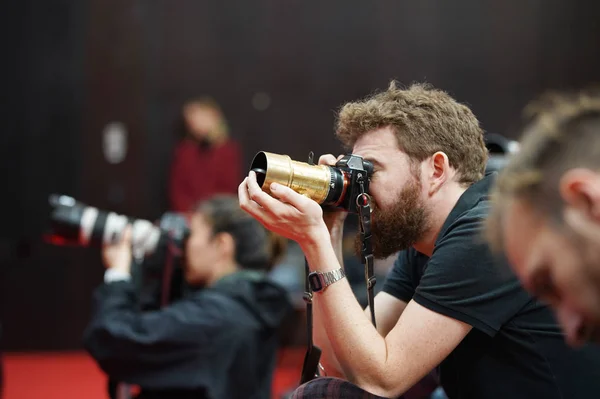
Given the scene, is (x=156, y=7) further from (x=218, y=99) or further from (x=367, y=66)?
(x=367, y=66)

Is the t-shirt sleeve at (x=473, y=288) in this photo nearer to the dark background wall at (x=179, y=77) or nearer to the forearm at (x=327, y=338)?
the forearm at (x=327, y=338)

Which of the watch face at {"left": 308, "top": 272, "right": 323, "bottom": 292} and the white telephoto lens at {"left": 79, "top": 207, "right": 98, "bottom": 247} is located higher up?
the watch face at {"left": 308, "top": 272, "right": 323, "bottom": 292}

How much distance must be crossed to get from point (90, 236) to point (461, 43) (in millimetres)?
3740

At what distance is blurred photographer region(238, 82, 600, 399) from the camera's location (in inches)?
52.8

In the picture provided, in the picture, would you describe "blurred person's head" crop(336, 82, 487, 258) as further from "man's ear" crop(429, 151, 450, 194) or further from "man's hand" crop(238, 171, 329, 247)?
"man's hand" crop(238, 171, 329, 247)

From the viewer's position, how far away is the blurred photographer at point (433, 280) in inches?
52.8

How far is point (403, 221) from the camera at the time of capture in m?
1.46

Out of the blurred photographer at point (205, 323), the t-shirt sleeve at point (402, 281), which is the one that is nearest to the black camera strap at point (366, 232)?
the t-shirt sleeve at point (402, 281)

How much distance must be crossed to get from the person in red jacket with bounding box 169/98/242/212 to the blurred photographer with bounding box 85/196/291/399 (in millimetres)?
2517

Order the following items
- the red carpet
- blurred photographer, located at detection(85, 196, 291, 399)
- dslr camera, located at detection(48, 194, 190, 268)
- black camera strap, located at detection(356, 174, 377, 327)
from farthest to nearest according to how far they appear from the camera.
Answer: the red carpet
dslr camera, located at detection(48, 194, 190, 268)
blurred photographer, located at detection(85, 196, 291, 399)
black camera strap, located at detection(356, 174, 377, 327)

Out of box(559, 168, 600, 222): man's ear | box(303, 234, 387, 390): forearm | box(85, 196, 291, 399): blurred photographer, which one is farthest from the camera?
box(85, 196, 291, 399): blurred photographer

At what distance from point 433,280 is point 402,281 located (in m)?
0.35

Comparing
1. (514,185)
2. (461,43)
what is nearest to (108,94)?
(461,43)

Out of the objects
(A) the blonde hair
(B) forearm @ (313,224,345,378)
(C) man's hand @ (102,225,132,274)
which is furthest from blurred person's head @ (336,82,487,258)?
(C) man's hand @ (102,225,132,274)
